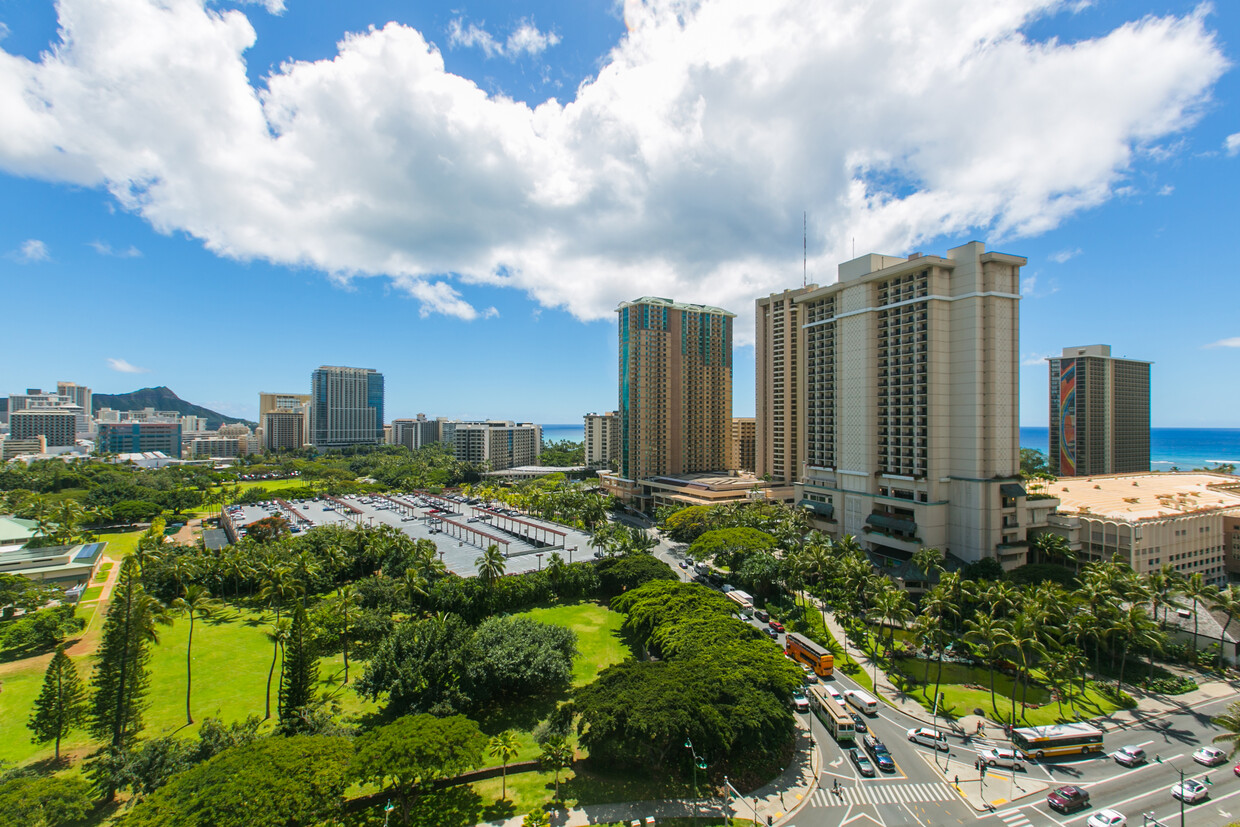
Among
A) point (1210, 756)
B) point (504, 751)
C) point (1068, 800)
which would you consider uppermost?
point (504, 751)

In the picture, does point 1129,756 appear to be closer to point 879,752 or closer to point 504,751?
point 879,752

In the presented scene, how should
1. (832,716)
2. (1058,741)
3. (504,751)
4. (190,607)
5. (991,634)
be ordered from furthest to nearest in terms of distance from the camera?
(190,607)
(991,634)
(832,716)
(1058,741)
(504,751)

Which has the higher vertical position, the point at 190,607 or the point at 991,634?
the point at 190,607

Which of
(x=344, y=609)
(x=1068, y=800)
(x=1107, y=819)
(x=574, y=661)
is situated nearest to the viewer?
(x=1107, y=819)

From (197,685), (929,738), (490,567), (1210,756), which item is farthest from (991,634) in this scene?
(197,685)

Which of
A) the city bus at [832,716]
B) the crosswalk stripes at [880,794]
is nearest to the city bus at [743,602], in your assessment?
the city bus at [832,716]

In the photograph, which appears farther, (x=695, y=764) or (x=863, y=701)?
(x=863, y=701)

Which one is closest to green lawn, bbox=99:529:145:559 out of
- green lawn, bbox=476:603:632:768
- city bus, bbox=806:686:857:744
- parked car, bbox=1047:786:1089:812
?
green lawn, bbox=476:603:632:768

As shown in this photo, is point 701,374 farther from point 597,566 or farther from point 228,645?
point 228,645
